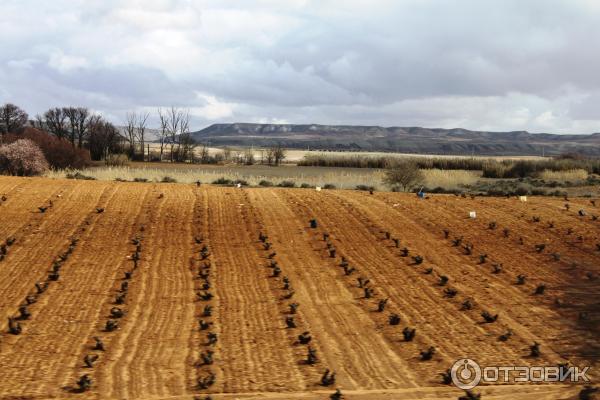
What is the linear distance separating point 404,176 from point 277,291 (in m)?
19.8

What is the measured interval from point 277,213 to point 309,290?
250 inches

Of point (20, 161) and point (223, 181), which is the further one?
point (20, 161)

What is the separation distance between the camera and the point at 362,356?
9.66 metres

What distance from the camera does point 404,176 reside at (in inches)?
1243

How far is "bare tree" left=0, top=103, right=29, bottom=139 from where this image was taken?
75.6 metres

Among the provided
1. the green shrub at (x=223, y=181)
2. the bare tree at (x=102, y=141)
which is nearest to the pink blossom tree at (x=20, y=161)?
the green shrub at (x=223, y=181)

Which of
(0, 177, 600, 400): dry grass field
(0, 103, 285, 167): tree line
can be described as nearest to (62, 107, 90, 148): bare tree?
(0, 103, 285, 167): tree line

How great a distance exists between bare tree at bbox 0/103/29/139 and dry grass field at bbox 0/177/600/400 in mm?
60192

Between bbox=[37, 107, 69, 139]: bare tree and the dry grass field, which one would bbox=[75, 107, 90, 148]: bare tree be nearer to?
bbox=[37, 107, 69, 139]: bare tree

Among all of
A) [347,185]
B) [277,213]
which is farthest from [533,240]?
[347,185]

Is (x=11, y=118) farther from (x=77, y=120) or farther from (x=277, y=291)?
(x=277, y=291)

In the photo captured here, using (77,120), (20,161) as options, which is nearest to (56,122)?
(77,120)

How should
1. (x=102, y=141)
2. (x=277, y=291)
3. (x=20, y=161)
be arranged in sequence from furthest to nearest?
(x=102, y=141) → (x=20, y=161) → (x=277, y=291)

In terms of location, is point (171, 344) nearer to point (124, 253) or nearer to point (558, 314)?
point (124, 253)
